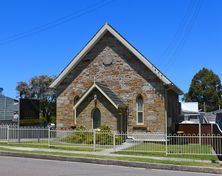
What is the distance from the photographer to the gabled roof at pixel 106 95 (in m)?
28.7

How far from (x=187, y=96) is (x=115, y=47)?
68.8 m

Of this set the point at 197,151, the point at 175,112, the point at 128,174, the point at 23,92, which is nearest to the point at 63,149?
the point at 197,151

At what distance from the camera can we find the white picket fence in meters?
20.8

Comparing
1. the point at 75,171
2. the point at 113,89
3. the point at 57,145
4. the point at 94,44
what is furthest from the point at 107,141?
the point at 94,44

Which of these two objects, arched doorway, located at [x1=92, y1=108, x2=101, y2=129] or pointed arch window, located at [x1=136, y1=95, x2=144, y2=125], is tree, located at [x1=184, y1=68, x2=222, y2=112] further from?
arched doorway, located at [x1=92, y1=108, x2=101, y2=129]

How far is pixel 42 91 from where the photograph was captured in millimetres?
74188

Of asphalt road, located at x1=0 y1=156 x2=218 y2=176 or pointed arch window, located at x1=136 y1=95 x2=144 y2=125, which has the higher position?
pointed arch window, located at x1=136 y1=95 x2=144 y2=125

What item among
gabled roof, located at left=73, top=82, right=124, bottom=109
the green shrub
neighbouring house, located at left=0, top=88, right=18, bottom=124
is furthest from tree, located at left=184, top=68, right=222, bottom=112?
the green shrub

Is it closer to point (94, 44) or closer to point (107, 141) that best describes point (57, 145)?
point (107, 141)

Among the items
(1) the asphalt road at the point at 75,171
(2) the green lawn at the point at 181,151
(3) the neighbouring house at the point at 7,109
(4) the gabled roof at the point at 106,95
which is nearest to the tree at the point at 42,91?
(3) the neighbouring house at the point at 7,109

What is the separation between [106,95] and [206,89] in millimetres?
69667

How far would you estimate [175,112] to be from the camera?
35.3m

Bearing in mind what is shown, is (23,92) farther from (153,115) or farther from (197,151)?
(197,151)

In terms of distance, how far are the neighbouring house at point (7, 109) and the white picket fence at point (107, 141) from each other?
1584 cm
